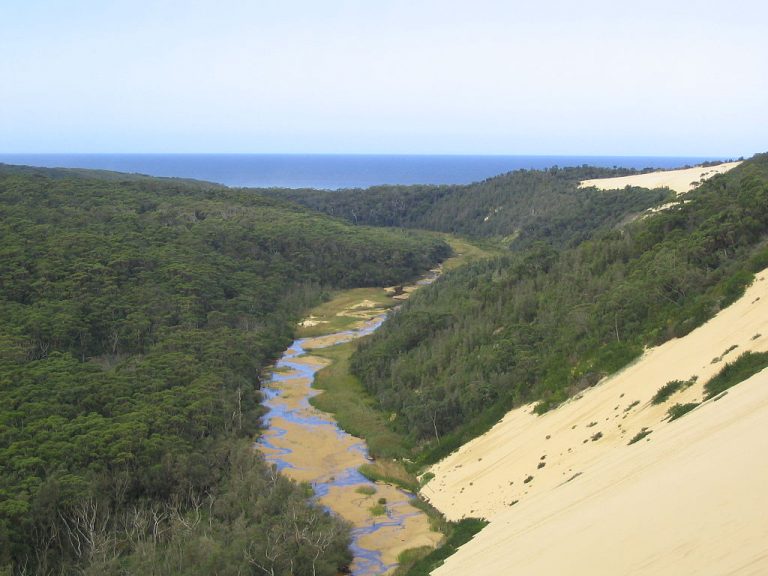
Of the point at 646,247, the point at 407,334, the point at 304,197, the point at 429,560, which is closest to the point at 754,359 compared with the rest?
the point at 429,560

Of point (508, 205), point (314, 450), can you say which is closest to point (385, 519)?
point (314, 450)

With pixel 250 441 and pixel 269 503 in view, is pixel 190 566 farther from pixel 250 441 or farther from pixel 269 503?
pixel 250 441

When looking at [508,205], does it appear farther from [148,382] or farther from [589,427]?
[589,427]

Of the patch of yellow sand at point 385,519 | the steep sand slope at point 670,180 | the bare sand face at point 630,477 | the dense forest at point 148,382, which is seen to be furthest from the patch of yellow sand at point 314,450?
the steep sand slope at point 670,180

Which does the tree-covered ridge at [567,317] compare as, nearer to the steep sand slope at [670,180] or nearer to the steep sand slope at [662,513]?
the steep sand slope at [662,513]

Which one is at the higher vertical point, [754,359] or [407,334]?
[754,359]
